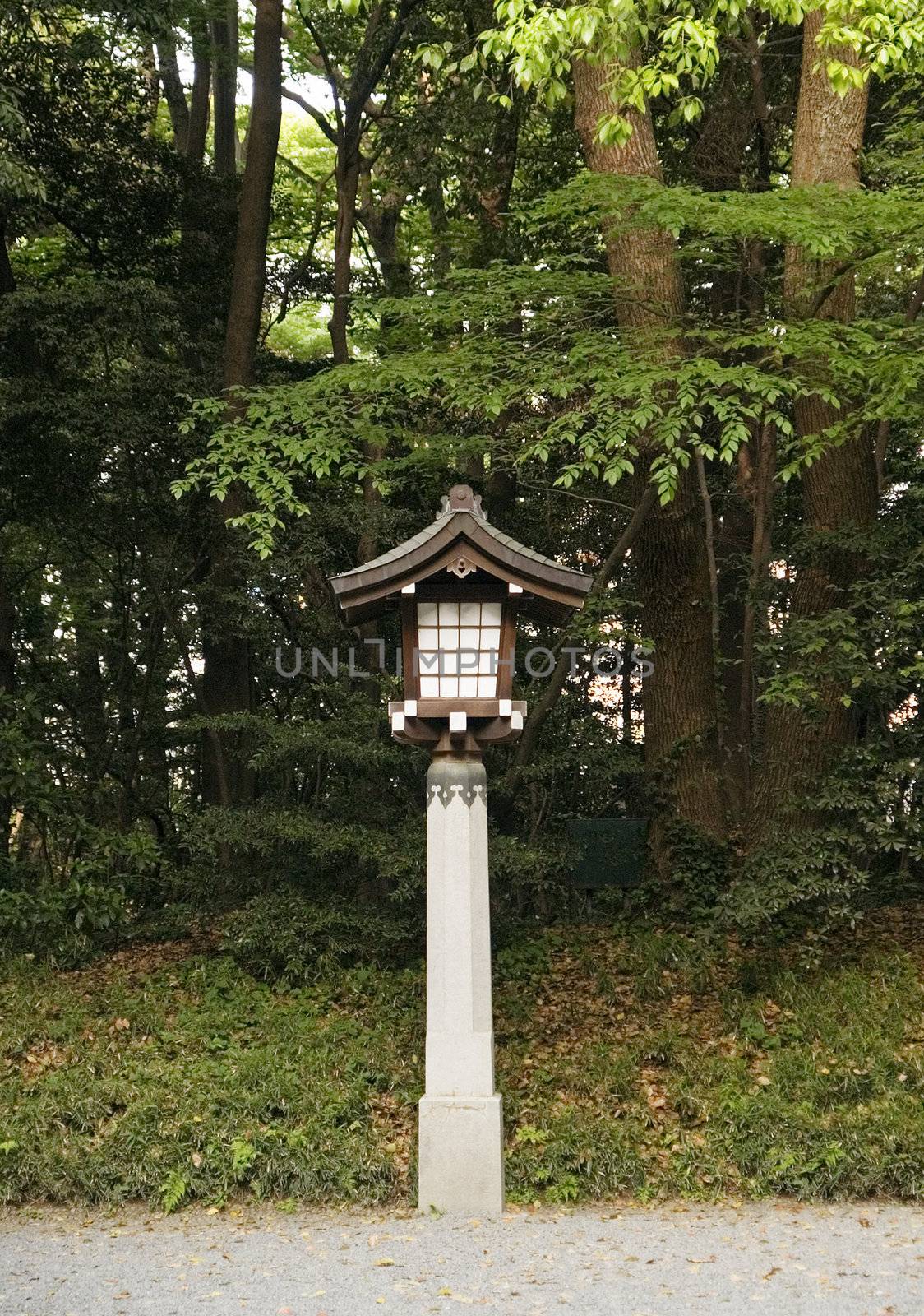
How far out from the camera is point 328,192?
13.9m

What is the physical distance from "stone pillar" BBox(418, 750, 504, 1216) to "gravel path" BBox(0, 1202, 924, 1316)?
0.20 metres

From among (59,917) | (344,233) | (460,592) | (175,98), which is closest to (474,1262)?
(460,592)

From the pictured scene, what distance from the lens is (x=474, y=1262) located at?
5.24 metres

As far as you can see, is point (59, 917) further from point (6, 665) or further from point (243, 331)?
point (243, 331)

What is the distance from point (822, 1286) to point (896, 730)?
399 cm

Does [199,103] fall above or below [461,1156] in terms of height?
above

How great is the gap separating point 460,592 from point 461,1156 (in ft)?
8.85

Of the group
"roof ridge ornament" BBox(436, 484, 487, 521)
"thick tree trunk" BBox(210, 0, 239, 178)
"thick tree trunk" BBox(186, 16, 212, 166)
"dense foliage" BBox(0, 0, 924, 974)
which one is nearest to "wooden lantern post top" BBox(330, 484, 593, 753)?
"roof ridge ornament" BBox(436, 484, 487, 521)

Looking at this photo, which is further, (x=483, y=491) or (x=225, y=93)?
(x=225, y=93)

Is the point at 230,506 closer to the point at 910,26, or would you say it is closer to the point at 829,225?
the point at 829,225

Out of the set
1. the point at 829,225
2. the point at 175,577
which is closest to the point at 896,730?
the point at 829,225

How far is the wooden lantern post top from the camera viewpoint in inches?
232

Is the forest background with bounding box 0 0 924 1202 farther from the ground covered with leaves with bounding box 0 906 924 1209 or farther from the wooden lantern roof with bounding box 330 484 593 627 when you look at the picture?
the wooden lantern roof with bounding box 330 484 593 627

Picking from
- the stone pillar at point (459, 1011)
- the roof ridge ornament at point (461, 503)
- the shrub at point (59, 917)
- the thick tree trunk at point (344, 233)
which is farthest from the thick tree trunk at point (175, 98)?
the stone pillar at point (459, 1011)
